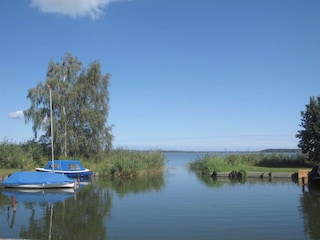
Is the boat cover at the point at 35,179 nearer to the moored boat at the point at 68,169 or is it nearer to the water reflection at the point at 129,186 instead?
the water reflection at the point at 129,186

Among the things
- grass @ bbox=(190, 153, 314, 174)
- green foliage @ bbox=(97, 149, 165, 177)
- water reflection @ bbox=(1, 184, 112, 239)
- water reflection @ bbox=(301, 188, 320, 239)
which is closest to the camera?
water reflection @ bbox=(1, 184, 112, 239)

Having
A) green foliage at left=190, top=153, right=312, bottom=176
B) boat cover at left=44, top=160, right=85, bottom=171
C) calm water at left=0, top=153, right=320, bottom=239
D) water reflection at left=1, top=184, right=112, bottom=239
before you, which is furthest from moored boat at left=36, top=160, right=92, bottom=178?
green foliage at left=190, top=153, right=312, bottom=176

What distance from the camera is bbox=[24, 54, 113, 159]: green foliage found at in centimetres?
4091

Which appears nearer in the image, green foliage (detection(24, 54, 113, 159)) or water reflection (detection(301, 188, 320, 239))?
water reflection (detection(301, 188, 320, 239))

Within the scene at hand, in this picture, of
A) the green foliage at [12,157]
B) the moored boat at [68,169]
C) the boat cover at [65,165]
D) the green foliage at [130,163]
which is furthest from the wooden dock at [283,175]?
the green foliage at [12,157]

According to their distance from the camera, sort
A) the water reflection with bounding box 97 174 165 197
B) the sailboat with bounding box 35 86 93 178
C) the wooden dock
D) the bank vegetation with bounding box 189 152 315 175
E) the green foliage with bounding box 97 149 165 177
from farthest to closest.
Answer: the bank vegetation with bounding box 189 152 315 175, the green foliage with bounding box 97 149 165 177, the sailboat with bounding box 35 86 93 178, the wooden dock, the water reflection with bounding box 97 174 165 197

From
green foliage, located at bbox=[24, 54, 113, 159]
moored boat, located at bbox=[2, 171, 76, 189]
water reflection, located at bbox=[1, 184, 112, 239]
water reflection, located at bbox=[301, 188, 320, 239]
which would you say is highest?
green foliage, located at bbox=[24, 54, 113, 159]

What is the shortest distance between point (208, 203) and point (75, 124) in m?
25.0

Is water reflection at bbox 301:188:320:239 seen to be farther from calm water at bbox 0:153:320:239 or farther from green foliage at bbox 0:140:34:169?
green foliage at bbox 0:140:34:169

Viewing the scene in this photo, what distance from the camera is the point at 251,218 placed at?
53.3 feet

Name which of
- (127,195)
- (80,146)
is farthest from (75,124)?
(127,195)

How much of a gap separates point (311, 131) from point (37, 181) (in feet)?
80.8

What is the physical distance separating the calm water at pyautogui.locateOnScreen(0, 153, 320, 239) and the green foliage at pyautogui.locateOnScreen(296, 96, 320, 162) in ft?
35.8

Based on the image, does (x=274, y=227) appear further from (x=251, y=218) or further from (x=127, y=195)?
(x=127, y=195)
